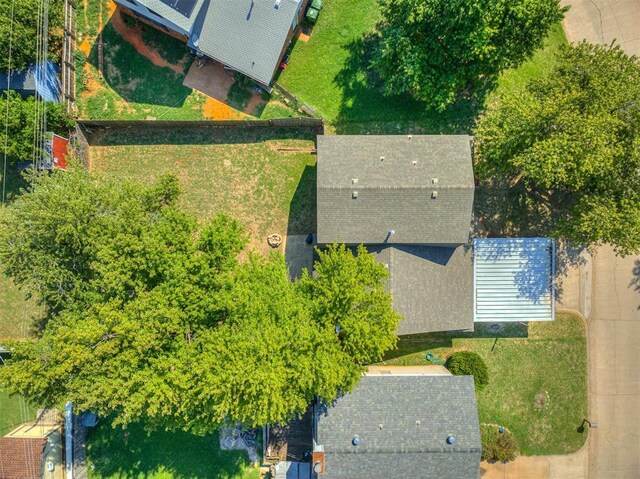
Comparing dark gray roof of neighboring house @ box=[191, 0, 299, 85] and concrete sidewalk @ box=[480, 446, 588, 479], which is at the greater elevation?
dark gray roof of neighboring house @ box=[191, 0, 299, 85]

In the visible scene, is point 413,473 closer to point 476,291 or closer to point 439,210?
point 476,291

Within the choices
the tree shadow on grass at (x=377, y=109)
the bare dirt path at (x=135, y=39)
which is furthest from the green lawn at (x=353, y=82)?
the bare dirt path at (x=135, y=39)

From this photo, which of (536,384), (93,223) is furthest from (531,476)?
(93,223)

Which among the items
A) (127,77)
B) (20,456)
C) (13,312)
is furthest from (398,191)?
(20,456)

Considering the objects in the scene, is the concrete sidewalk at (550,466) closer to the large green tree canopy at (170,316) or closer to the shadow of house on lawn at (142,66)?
the large green tree canopy at (170,316)

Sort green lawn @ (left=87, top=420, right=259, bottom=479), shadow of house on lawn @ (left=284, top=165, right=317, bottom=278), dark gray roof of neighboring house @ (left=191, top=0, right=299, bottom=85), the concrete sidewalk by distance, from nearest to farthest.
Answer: dark gray roof of neighboring house @ (left=191, top=0, right=299, bottom=85) → green lawn @ (left=87, top=420, right=259, bottom=479) → the concrete sidewalk → shadow of house on lawn @ (left=284, top=165, right=317, bottom=278)

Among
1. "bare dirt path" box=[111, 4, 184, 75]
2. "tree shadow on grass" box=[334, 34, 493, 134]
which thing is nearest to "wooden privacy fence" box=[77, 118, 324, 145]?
"tree shadow on grass" box=[334, 34, 493, 134]

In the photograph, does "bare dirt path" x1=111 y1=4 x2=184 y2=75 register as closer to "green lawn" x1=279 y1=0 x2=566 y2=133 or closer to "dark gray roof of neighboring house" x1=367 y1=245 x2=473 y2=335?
"green lawn" x1=279 y1=0 x2=566 y2=133
